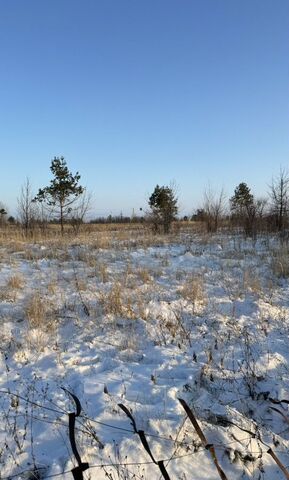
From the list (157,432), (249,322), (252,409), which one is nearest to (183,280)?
(249,322)

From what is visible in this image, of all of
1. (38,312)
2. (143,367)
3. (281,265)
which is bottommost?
(143,367)

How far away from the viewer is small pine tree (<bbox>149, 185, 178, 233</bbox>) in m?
18.5

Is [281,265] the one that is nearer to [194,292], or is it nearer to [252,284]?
[252,284]

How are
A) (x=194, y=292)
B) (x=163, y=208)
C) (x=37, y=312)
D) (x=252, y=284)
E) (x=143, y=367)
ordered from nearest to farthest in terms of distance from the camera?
1. (x=143, y=367)
2. (x=37, y=312)
3. (x=194, y=292)
4. (x=252, y=284)
5. (x=163, y=208)

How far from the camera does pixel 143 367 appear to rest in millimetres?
3770

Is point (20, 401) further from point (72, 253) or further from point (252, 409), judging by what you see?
point (72, 253)

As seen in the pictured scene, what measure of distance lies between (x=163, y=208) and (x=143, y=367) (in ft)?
51.8

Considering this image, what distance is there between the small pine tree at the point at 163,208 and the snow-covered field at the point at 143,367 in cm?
1118

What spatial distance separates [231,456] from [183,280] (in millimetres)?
4170

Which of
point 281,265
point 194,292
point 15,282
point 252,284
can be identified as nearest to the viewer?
point 194,292

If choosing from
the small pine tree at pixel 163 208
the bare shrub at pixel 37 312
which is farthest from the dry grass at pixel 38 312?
the small pine tree at pixel 163 208

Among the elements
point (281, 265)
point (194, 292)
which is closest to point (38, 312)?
point (194, 292)

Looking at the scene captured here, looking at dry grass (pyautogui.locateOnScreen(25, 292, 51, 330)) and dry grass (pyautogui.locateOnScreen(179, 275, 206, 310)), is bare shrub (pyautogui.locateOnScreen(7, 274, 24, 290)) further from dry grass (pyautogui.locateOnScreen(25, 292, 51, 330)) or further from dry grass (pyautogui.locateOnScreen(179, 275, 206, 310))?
dry grass (pyautogui.locateOnScreen(179, 275, 206, 310))

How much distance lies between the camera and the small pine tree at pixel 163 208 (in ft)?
60.8
